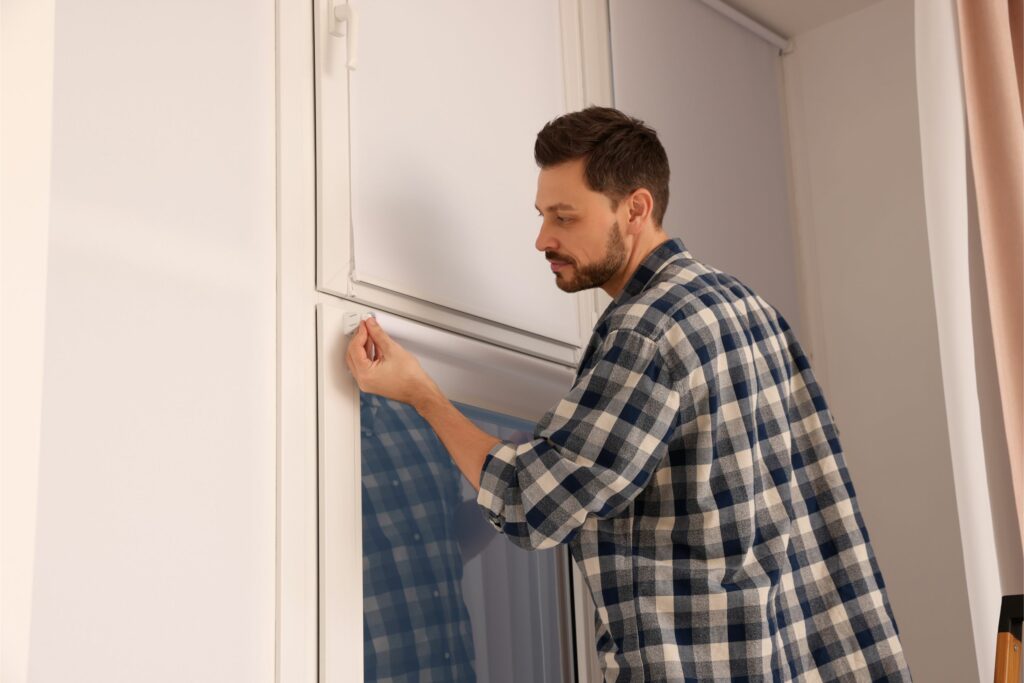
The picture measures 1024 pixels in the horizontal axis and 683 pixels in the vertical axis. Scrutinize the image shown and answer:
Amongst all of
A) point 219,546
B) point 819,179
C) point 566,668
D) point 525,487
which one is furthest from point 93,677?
point 819,179

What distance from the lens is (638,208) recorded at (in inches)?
65.8

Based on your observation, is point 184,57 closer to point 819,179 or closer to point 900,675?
point 900,675

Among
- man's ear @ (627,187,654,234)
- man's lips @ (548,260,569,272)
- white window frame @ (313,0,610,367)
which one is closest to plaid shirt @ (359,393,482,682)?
white window frame @ (313,0,610,367)

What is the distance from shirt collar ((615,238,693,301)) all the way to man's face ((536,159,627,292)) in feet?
0.21

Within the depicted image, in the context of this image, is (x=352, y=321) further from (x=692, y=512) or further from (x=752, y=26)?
(x=752, y=26)

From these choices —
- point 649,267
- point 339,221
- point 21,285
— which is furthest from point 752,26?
point 21,285

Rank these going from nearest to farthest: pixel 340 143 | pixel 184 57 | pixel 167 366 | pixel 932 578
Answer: pixel 167 366 → pixel 184 57 → pixel 340 143 → pixel 932 578

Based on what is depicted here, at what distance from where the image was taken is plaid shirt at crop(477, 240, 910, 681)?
136cm

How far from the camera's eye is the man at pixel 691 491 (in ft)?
4.46

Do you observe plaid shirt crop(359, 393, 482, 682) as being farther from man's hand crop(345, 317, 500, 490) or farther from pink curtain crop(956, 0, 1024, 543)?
pink curtain crop(956, 0, 1024, 543)

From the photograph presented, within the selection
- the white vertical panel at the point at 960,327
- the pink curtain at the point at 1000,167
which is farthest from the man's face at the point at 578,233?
the pink curtain at the point at 1000,167

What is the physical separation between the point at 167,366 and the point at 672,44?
1424 mm

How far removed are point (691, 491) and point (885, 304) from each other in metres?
1.29

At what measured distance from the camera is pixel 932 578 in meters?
2.35
